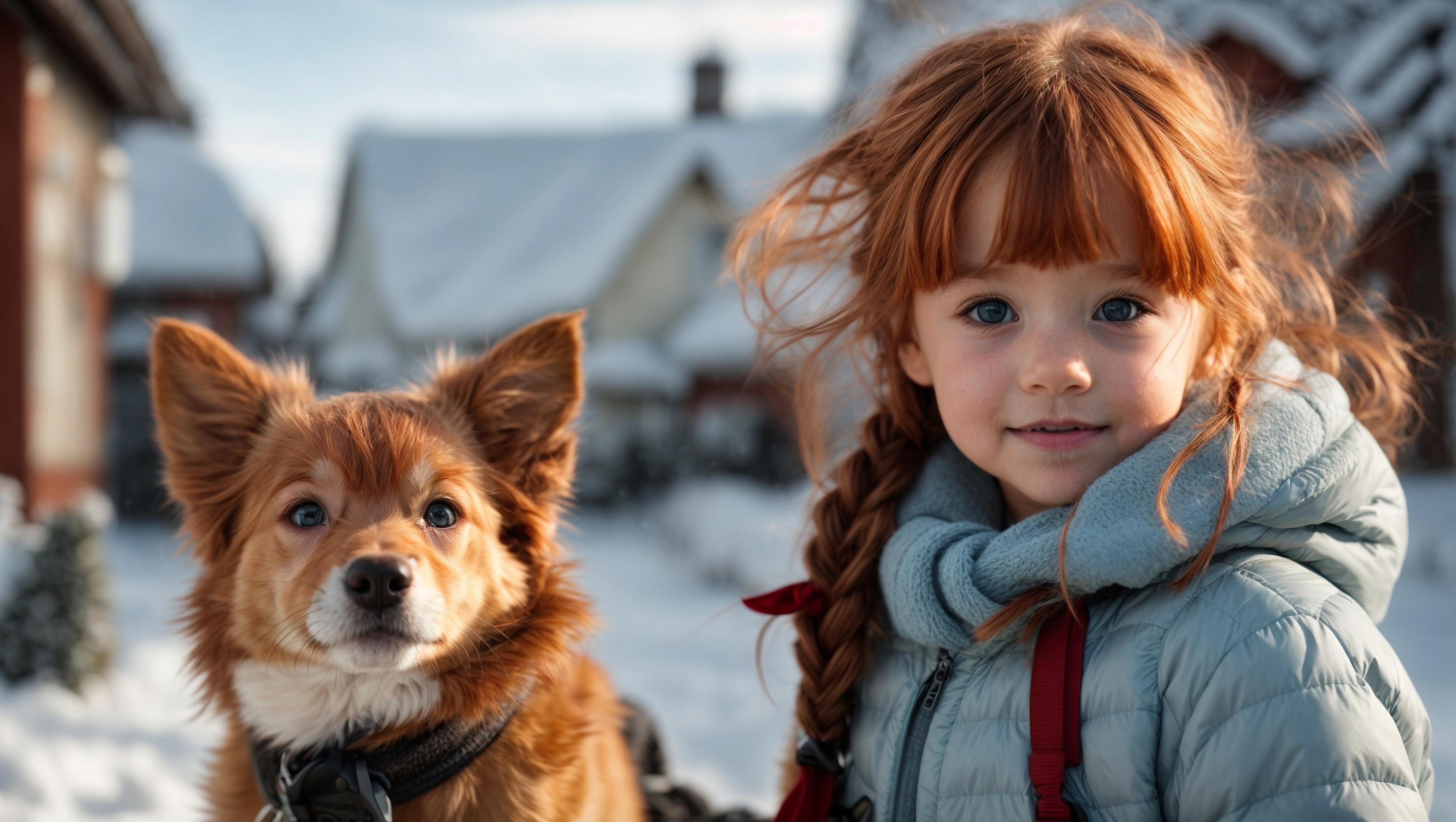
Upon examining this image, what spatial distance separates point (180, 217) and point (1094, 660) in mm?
22224

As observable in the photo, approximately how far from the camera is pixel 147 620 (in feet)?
27.8

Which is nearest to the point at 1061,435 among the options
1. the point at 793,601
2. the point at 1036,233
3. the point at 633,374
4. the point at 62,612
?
the point at 1036,233

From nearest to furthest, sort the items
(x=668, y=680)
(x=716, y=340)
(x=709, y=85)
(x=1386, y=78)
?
(x=668, y=680) → (x=1386, y=78) → (x=716, y=340) → (x=709, y=85)

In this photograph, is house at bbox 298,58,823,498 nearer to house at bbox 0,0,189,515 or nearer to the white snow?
the white snow

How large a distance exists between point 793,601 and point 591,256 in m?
17.7

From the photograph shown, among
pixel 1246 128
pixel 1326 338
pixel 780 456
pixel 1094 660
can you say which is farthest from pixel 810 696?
pixel 780 456

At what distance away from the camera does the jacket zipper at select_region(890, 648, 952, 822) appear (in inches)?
78.3

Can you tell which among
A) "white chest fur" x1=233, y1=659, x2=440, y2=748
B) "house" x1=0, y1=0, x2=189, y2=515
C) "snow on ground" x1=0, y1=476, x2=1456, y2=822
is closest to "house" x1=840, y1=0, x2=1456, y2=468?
"snow on ground" x1=0, y1=476, x2=1456, y2=822

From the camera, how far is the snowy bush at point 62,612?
577 cm

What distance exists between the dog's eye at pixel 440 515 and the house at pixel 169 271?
16840mm

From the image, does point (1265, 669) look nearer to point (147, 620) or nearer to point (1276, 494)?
point (1276, 494)

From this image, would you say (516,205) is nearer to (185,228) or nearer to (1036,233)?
(185,228)

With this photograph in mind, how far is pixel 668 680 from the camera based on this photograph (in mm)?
6641

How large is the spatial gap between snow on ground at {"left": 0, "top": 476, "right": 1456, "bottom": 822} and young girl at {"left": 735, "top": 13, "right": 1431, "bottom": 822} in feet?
1.47
